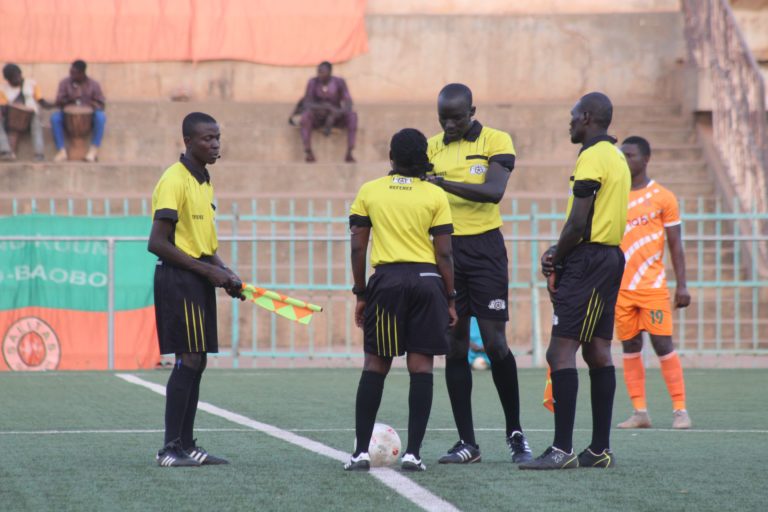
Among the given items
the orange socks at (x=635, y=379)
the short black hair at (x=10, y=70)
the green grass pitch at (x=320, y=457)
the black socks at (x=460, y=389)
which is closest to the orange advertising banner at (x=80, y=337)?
the green grass pitch at (x=320, y=457)

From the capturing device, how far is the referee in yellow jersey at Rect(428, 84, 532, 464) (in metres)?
7.77

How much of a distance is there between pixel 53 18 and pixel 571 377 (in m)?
17.1

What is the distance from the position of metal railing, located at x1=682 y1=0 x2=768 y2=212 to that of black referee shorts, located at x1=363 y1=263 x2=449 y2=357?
12727mm

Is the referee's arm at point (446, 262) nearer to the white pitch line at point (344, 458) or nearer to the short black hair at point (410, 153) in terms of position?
the short black hair at point (410, 153)

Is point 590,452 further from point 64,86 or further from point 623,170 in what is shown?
point 64,86

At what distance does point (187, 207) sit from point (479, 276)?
1.61 m

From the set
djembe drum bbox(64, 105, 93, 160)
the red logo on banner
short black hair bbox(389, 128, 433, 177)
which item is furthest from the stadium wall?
short black hair bbox(389, 128, 433, 177)

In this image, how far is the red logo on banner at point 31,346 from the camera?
15.6 meters

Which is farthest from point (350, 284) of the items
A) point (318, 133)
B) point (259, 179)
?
point (318, 133)

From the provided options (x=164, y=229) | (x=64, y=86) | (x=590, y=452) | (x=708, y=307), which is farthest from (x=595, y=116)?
(x=64, y=86)

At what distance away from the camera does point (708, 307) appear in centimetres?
1823

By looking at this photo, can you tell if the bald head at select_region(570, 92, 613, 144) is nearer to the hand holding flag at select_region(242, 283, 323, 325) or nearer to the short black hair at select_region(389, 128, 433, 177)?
the short black hair at select_region(389, 128, 433, 177)

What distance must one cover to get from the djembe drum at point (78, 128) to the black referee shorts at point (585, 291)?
14.2m

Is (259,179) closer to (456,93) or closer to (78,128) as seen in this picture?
(78,128)
